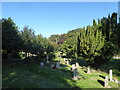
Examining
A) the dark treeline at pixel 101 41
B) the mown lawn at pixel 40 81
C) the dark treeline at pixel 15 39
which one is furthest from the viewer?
the dark treeline at pixel 101 41

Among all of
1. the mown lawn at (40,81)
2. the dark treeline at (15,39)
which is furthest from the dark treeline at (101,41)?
the dark treeline at (15,39)

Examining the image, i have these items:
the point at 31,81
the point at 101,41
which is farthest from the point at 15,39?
the point at 101,41

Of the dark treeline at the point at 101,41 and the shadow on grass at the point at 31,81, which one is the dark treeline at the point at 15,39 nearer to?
the shadow on grass at the point at 31,81

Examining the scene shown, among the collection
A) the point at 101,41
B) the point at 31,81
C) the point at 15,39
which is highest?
the point at 15,39

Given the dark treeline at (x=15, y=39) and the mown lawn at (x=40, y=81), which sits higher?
the dark treeline at (x=15, y=39)

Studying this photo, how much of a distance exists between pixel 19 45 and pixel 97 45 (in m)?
12.0

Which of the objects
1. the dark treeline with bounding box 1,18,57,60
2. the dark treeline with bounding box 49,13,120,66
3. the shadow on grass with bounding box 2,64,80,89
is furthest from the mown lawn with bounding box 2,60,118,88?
the dark treeline with bounding box 49,13,120,66

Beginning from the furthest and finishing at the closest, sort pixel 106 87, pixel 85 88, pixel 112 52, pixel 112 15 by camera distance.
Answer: pixel 112 15 → pixel 112 52 → pixel 106 87 → pixel 85 88

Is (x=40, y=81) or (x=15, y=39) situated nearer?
(x=40, y=81)

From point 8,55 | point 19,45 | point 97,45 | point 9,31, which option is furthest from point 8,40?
point 97,45

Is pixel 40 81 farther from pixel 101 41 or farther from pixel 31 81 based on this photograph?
pixel 101 41

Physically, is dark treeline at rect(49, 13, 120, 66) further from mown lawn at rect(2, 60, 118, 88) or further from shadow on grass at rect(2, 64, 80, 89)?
shadow on grass at rect(2, 64, 80, 89)

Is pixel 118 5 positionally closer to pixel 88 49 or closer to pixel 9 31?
pixel 88 49

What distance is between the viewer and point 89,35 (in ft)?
64.2
